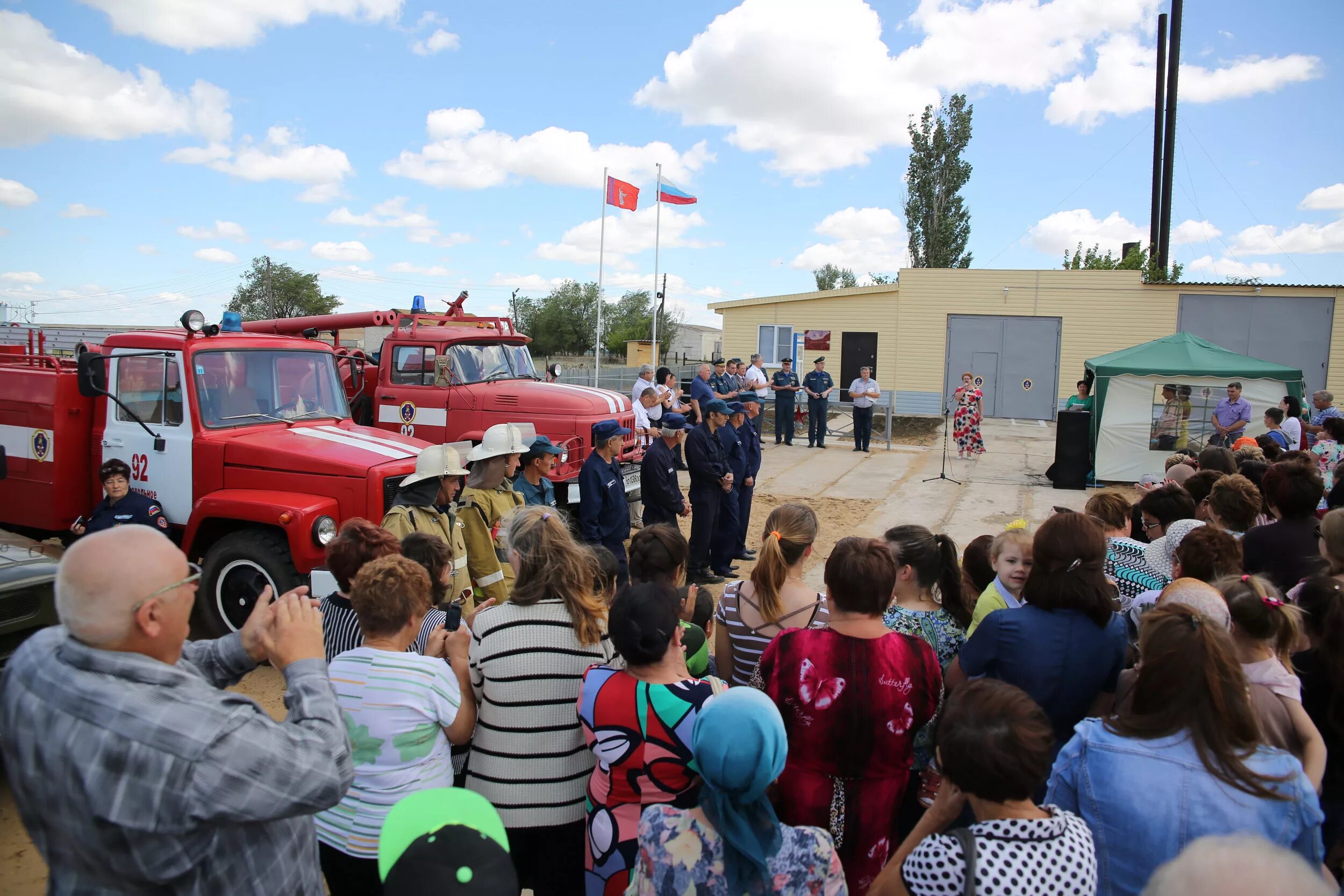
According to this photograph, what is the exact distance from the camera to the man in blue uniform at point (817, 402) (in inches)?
694

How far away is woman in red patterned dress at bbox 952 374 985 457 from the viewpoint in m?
15.2

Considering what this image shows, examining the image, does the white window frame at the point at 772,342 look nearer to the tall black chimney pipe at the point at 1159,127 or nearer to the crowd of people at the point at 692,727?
the tall black chimney pipe at the point at 1159,127

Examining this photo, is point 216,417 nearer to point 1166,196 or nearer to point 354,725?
point 354,725

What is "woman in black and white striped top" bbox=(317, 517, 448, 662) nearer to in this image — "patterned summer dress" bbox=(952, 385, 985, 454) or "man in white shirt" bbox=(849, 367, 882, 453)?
"patterned summer dress" bbox=(952, 385, 985, 454)

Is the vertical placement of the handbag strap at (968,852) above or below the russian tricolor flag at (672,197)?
below

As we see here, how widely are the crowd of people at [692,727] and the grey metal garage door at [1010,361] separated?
908 inches

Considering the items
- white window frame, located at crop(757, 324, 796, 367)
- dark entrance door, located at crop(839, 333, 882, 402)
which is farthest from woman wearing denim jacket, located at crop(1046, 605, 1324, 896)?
white window frame, located at crop(757, 324, 796, 367)

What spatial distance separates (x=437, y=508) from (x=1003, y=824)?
3.65 meters

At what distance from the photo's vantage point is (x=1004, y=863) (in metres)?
1.78

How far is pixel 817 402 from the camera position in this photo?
58.3 feet

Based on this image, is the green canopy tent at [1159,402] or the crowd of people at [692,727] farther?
the green canopy tent at [1159,402]

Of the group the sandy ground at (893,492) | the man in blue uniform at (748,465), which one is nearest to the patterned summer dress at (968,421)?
the sandy ground at (893,492)

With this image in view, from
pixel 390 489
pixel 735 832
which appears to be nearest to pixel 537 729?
pixel 735 832

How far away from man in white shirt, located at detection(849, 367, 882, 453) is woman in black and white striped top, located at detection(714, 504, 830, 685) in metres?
13.8
